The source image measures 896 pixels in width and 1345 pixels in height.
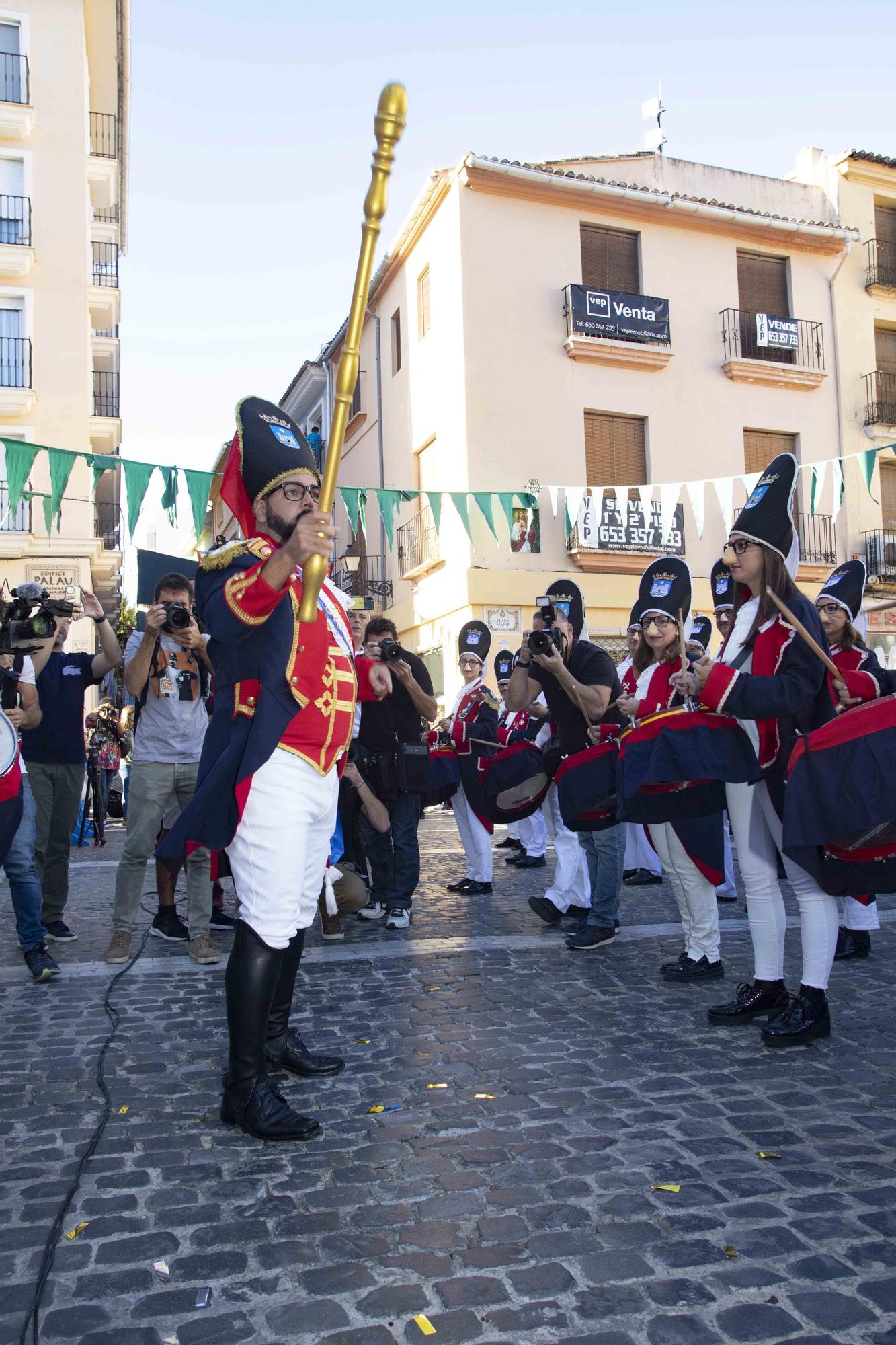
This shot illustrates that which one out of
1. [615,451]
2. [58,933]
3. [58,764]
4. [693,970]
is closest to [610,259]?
[615,451]

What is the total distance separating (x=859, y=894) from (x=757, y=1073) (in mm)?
771

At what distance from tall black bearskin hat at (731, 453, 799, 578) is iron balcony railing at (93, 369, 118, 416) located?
2774 cm

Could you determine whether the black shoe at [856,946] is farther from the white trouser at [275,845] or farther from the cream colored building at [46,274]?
the cream colored building at [46,274]

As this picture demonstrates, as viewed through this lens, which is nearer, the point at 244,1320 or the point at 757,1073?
the point at 244,1320

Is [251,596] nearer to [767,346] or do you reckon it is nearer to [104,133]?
[767,346]

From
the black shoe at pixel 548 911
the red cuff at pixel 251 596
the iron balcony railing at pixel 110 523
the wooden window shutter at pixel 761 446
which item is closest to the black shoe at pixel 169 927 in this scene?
the black shoe at pixel 548 911

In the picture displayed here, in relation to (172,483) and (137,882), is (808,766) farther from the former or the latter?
(172,483)

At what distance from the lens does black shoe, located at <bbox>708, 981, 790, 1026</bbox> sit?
4403 millimetres

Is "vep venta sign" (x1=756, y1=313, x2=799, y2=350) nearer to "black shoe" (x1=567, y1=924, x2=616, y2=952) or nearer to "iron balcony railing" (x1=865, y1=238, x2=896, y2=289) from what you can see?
"iron balcony railing" (x1=865, y1=238, x2=896, y2=289)

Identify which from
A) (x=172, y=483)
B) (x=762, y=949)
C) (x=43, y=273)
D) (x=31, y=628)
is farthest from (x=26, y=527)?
(x=762, y=949)

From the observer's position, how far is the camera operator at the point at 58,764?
661 cm

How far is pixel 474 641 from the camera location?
10453 millimetres

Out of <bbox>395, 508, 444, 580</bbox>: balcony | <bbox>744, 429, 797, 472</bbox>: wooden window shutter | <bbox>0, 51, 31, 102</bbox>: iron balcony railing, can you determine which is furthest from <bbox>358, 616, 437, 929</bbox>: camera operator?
<bbox>0, 51, 31, 102</bbox>: iron balcony railing

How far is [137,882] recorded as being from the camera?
602 cm
